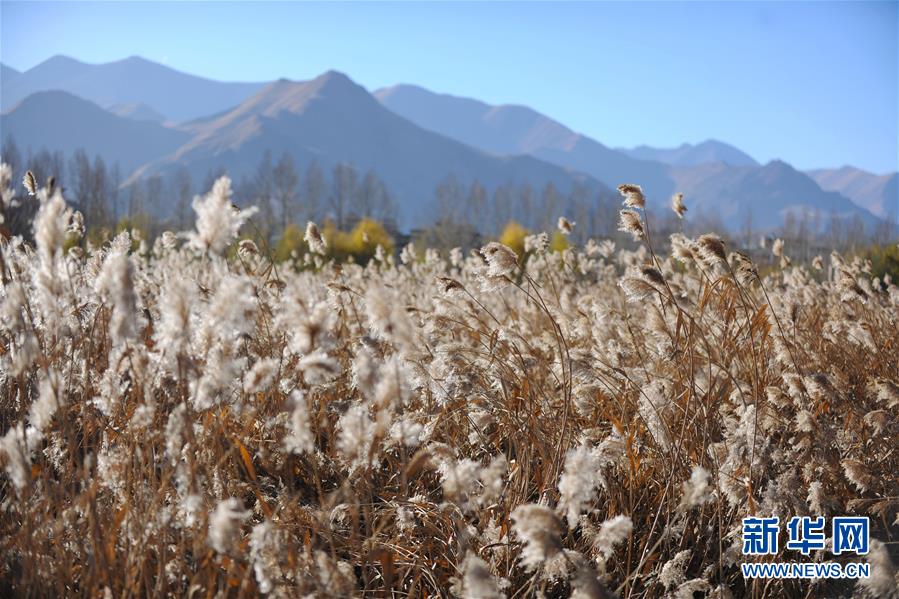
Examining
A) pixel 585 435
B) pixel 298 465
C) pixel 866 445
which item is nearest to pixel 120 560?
pixel 298 465

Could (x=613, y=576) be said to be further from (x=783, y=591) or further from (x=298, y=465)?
(x=298, y=465)

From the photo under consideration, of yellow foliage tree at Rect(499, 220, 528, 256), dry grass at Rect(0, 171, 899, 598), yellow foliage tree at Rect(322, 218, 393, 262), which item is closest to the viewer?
dry grass at Rect(0, 171, 899, 598)

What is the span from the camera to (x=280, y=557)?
1.65 meters

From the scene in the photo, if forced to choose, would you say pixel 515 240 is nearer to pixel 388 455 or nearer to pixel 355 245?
pixel 355 245

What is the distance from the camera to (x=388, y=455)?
285cm

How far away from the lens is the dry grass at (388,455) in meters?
1.59

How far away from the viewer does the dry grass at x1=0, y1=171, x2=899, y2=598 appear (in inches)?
62.7

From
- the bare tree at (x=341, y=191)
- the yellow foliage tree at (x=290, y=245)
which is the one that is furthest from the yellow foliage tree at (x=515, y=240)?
the bare tree at (x=341, y=191)

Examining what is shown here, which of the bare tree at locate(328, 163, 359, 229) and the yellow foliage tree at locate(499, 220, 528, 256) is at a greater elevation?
the bare tree at locate(328, 163, 359, 229)

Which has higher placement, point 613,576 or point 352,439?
point 352,439

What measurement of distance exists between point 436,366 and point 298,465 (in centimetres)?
82

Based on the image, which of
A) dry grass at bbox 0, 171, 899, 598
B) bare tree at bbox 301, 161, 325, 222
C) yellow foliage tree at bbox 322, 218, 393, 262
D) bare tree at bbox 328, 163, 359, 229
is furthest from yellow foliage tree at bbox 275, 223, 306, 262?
bare tree at bbox 301, 161, 325, 222

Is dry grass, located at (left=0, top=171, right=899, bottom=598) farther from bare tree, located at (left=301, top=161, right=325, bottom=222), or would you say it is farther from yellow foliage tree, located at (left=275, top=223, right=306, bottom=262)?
bare tree, located at (left=301, top=161, right=325, bottom=222)

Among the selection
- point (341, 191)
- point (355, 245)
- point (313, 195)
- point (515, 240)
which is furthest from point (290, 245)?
point (313, 195)
